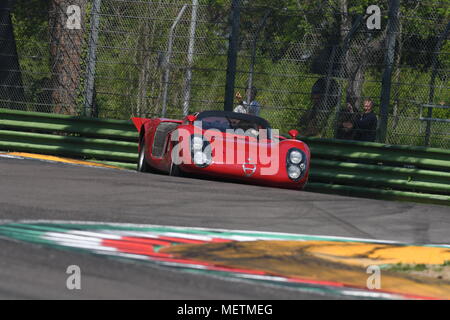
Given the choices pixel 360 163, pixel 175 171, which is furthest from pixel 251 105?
pixel 175 171

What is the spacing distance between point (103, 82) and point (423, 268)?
7.97 meters

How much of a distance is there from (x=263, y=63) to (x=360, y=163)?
1929 millimetres

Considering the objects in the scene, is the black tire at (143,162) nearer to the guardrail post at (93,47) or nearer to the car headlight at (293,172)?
the guardrail post at (93,47)

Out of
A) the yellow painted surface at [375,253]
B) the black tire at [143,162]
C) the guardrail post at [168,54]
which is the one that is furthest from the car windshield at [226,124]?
the yellow painted surface at [375,253]

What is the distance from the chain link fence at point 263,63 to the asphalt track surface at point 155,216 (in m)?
2.38

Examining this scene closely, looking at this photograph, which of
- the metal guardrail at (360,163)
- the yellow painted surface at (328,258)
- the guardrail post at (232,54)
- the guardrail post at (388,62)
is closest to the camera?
the yellow painted surface at (328,258)

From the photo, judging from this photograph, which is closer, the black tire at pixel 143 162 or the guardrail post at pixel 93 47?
the black tire at pixel 143 162

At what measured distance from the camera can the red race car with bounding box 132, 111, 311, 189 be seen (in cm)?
1016

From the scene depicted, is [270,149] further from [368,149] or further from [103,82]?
[103,82]

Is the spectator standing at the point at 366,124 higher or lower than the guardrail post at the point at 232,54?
lower

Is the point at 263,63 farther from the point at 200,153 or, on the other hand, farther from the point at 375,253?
the point at 375,253

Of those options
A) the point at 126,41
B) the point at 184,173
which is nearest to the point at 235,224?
the point at 184,173

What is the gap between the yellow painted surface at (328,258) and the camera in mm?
5051

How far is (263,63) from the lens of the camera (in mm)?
12234
